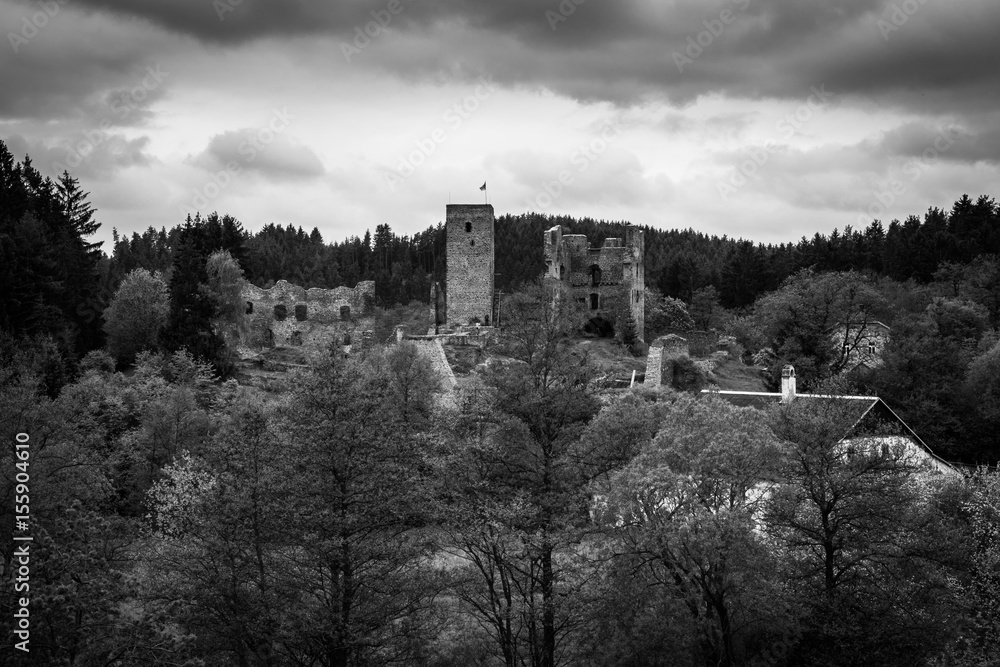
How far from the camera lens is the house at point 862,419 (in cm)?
2700

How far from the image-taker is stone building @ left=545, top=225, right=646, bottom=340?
63000 mm

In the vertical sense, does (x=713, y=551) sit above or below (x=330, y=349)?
below

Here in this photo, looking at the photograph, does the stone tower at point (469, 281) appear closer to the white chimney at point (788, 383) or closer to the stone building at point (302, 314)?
the stone building at point (302, 314)

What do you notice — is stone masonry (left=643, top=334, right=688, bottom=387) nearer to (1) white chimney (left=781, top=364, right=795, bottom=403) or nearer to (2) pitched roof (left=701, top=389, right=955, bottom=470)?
(1) white chimney (left=781, top=364, right=795, bottom=403)

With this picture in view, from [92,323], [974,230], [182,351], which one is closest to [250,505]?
[182,351]

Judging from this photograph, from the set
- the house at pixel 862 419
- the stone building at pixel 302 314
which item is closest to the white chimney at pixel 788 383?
the house at pixel 862 419

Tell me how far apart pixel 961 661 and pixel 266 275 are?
8447 cm

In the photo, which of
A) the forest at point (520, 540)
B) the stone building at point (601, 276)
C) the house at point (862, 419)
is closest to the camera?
the forest at point (520, 540)

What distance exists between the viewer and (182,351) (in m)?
46.8

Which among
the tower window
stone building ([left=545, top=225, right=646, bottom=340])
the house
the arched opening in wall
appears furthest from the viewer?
the tower window

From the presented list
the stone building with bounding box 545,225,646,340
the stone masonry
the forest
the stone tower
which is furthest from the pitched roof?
the stone building with bounding box 545,225,646,340

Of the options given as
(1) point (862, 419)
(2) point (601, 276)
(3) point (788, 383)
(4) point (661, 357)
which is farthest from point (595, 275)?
(1) point (862, 419)

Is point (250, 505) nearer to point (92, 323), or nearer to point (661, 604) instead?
point (661, 604)

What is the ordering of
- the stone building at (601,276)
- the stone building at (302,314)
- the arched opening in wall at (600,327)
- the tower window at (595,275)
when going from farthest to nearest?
1. the stone building at (302,314)
2. the tower window at (595,275)
3. the stone building at (601,276)
4. the arched opening in wall at (600,327)
